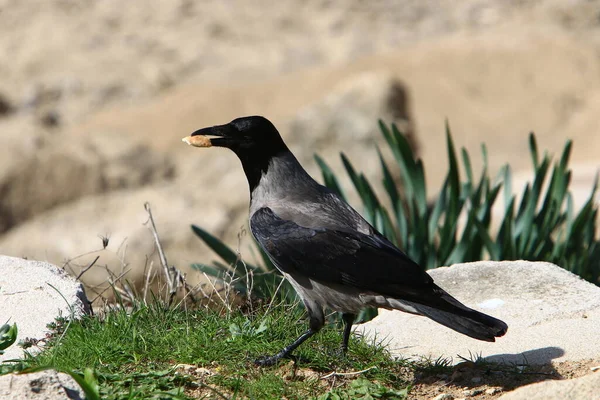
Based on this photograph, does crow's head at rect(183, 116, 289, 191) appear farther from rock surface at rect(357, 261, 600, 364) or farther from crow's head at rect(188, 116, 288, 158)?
rock surface at rect(357, 261, 600, 364)

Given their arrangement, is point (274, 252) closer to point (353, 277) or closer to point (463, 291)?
point (353, 277)

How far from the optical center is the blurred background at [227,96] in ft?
34.4

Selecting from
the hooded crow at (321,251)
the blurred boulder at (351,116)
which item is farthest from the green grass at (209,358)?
the blurred boulder at (351,116)

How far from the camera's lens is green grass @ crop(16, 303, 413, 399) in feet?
11.8

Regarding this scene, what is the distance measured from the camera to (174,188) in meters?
10.8

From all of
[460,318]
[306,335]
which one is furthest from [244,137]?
[460,318]

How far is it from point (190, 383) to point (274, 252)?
2.58 ft

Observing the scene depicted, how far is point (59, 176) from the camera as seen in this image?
12.3 meters

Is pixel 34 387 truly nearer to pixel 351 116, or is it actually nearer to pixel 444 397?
pixel 444 397

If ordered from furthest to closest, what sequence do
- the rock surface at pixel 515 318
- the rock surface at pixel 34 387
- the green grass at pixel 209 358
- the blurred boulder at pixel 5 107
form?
the blurred boulder at pixel 5 107
the rock surface at pixel 515 318
the green grass at pixel 209 358
the rock surface at pixel 34 387

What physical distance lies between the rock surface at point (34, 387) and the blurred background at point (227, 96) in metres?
2.70

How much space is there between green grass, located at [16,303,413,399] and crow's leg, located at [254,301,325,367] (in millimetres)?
35

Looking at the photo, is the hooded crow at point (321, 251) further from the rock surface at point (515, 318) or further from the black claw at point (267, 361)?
the rock surface at point (515, 318)

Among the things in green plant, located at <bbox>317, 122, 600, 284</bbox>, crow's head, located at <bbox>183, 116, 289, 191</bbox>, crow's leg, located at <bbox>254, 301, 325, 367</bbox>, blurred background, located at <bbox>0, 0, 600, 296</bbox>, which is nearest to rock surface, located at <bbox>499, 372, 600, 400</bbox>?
crow's leg, located at <bbox>254, 301, 325, 367</bbox>
